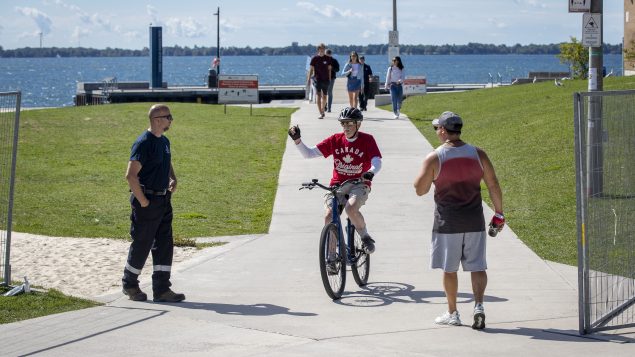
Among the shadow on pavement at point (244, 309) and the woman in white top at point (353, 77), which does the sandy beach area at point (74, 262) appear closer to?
the shadow on pavement at point (244, 309)

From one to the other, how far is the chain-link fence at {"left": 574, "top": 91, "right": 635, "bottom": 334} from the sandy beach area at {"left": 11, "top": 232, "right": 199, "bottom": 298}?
13.4ft

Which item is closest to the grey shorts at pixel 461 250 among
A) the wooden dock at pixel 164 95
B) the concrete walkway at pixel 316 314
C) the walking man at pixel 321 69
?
the concrete walkway at pixel 316 314

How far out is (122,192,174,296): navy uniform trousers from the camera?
9.75 meters

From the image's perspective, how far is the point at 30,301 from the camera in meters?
9.73

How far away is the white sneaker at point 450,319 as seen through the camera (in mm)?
8727

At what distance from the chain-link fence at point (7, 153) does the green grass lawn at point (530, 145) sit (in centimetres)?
566

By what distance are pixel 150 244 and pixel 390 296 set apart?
2.21 meters

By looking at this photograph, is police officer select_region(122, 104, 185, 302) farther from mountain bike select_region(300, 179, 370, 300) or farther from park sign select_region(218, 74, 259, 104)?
park sign select_region(218, 74, 259, 104)

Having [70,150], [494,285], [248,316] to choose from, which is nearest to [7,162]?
[248,316]

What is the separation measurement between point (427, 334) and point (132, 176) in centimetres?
293

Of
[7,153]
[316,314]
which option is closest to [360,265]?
[316,314]

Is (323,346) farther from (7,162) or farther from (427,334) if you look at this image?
(7,162)

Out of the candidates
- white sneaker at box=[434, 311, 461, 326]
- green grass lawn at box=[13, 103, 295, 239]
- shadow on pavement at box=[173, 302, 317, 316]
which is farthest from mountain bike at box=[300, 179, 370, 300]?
green grass lawn at box=[13, 103, 295, 239]

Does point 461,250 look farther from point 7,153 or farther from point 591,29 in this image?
point 591,29
